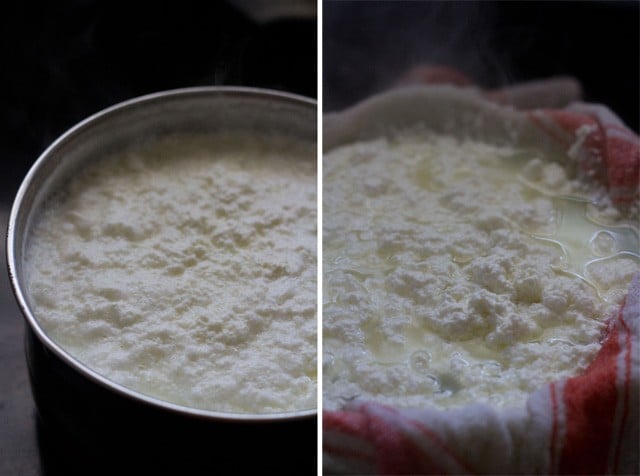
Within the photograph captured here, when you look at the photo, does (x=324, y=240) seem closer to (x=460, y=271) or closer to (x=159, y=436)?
(x=460, y=271)

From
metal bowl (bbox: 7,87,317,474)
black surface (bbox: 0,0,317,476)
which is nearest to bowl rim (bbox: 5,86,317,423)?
metal bowl (bbox: 7,87,317,474)

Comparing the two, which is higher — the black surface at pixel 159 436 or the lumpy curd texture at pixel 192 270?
the lumpy curd texture at pixel 192 270

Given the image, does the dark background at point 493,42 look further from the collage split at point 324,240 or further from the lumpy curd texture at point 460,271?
the lumpy curd texture at point 460,271

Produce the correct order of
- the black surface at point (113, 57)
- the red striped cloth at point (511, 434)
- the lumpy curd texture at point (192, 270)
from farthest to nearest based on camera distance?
the black surface at point (113, 57), the lumpy curd texture at point (192, 270), the red striped cloth at point (511, 434)

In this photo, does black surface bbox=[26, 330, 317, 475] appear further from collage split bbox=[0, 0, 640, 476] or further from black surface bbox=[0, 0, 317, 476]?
black surface bbox=[0, 0, 317, 476]

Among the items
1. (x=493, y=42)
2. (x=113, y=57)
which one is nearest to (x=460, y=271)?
(x=493, y=42)

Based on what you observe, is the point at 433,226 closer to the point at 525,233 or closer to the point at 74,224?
the point at 525,233

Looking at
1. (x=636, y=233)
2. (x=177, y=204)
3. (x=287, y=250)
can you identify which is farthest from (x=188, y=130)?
(x=636, y=233)

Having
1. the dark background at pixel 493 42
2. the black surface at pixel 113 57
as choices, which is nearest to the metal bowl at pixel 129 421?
the black surface at pixel 113 57
